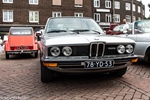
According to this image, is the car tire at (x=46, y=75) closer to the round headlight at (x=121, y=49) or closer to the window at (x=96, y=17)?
the round headlight at (x=121, y=49)

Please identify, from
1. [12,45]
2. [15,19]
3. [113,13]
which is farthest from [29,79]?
[113,13]

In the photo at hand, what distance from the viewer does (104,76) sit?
509cm

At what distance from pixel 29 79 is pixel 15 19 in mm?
25910

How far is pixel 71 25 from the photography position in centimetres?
524

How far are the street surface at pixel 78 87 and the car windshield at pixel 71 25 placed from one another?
46.2 inches

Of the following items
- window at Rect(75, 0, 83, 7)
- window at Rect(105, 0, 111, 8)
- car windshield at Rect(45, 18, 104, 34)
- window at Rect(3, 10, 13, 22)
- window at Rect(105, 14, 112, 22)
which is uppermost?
window at Rect(105, 0, 111, 8)

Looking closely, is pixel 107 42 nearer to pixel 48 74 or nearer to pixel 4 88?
pixel 48 74

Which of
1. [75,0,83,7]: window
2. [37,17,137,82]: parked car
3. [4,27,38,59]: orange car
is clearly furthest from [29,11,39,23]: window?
[37,17,137,82]: parked car

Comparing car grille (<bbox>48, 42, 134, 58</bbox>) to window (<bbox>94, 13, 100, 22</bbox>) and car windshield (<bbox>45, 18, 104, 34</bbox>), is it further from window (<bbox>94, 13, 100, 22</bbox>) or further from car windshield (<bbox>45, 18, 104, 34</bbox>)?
window (<bbox>94, 13, 100, 22</bbox>)

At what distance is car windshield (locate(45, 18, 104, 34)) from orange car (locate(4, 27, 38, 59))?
486 centimetres

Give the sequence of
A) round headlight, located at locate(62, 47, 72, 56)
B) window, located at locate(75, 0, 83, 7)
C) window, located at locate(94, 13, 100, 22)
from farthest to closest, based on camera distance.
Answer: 1. window, located at locate(94, 13, 100, 22)
2. window, located at locate(75, 0, 83, 7)
3. round headlight, located at locate(62, 47, 72, 56)

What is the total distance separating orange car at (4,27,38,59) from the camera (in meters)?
9.82

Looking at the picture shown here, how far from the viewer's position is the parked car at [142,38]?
6.00 metres

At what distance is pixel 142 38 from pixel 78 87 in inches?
118
